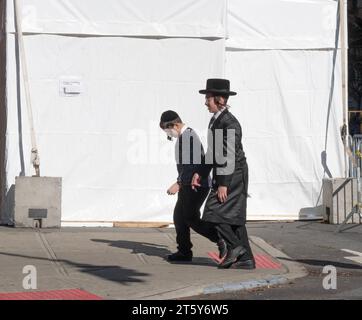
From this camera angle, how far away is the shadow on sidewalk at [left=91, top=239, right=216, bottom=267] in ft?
32.2

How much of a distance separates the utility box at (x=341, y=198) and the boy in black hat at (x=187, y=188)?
14.5 ft

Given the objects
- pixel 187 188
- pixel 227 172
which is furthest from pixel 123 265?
pixel 227 172

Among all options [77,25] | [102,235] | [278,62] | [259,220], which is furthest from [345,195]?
[77,25]

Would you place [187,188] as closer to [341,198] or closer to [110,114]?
[110,114]

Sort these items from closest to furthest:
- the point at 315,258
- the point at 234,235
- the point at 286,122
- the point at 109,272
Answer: the point at 109,272 < the point at 234,235 < the point at 315,258 < the point at 286,122

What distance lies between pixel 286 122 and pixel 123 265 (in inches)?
200

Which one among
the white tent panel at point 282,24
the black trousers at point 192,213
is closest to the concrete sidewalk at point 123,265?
the black trousers at point 192,213

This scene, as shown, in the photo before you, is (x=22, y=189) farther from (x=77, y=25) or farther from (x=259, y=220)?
(x=259, y=220)

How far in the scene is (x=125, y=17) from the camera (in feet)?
41.1

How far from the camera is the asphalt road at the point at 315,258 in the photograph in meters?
8.34

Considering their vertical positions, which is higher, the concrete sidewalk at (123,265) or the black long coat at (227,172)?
the black long coat at (227,172)

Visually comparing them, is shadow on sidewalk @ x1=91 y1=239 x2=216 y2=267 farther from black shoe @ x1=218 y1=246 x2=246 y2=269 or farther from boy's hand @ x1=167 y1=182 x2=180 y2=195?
boy's hand @ x1=167 y1=182 x2=180 y2=195

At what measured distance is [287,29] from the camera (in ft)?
44.5

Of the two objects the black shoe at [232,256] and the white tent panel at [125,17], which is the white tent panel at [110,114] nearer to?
the white tent panel at [125,17]
